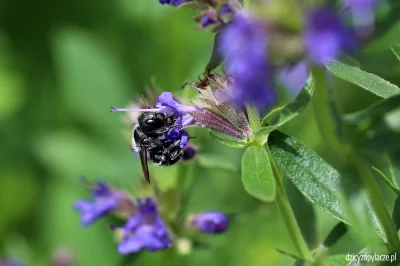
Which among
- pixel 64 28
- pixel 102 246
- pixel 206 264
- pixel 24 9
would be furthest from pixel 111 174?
pixel 24 9

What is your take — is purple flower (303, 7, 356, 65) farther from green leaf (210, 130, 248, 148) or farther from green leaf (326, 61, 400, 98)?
green leaf (210, 130, 248, 148)

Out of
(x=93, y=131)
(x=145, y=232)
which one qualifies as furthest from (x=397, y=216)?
(x=93, y=131)

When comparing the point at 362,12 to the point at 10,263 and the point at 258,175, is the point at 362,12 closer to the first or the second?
the point at 258,175

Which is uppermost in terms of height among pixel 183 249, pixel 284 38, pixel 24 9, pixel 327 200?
pixel 284 38

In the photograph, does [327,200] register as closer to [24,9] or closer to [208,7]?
[208,7]

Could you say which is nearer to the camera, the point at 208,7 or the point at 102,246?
the point at 208,7
